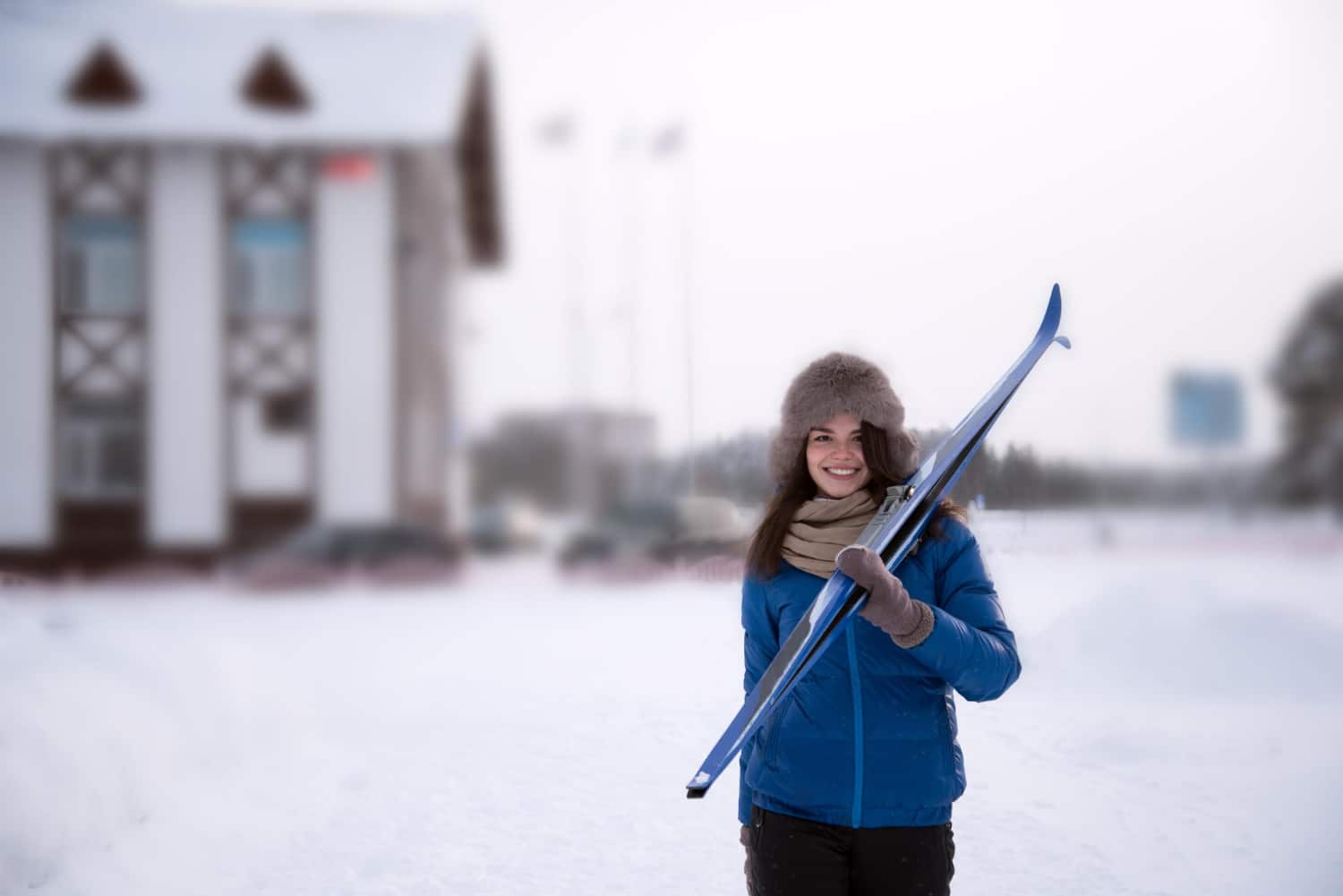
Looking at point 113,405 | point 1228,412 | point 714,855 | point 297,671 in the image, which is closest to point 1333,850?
point 714,855

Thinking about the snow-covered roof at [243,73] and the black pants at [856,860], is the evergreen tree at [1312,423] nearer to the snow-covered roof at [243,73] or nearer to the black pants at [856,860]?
the snow-covered roof at [243,73]

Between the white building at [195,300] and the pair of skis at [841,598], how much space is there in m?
9.67

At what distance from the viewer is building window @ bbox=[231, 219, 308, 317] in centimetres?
1073

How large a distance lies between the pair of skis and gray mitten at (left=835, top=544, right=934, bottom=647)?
34mm

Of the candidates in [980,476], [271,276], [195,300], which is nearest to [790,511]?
[980,476]

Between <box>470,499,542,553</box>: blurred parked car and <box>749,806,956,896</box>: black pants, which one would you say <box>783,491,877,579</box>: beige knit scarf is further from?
<box>470,499,542,553</box>: blurred parked car

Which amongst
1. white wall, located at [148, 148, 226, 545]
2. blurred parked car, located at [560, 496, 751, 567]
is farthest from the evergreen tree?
white wall, located at [148, 148, 226, 545]

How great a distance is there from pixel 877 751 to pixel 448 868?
122 centimetres

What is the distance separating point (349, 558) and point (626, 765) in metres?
7.93

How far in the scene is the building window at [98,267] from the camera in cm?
1075

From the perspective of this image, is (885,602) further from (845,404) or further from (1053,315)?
(1053,315)

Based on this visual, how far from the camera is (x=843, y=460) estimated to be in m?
1.40

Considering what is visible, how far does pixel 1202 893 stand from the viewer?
217 cm

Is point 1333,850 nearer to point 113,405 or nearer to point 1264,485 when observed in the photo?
point 113,405
